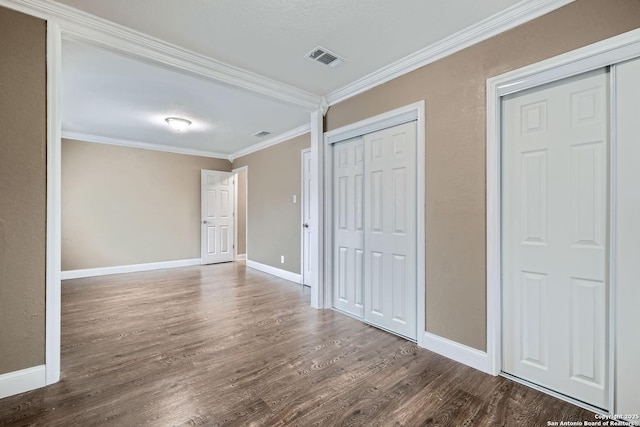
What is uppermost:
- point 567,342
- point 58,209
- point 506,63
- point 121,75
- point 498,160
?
point 121,75

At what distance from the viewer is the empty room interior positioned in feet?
5.55

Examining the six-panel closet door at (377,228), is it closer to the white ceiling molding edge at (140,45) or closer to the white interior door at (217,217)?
the white ceiling molding edge at (140,45)

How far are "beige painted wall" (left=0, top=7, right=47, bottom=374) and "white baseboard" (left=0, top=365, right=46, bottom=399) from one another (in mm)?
41

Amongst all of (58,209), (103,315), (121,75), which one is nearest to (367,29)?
(121,75)

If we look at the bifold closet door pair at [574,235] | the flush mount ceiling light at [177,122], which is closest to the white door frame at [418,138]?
the bifold closet door pair at [574,235]

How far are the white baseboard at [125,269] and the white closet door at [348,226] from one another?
422 cm

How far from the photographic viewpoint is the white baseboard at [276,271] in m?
4.98

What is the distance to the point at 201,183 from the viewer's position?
649 centimetres

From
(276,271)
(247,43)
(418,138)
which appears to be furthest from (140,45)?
(276,271)

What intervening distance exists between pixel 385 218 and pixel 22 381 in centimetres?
307

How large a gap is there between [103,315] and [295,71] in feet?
11.5

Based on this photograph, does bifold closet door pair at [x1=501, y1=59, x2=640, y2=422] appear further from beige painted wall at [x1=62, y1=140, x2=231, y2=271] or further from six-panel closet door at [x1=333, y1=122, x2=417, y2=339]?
beige painted wall at [x1=62, y1=140, x2=231, y2=271]

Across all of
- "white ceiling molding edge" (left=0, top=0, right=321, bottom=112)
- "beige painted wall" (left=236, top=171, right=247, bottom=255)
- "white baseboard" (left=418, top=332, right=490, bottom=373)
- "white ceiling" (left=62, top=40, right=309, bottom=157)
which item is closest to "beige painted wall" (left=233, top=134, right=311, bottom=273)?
"white ceiling" (left=62, top=40, right=309, bottom=157)

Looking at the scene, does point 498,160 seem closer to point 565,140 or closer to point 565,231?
point 565,140
